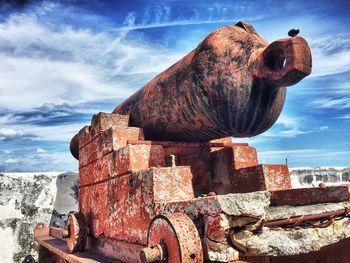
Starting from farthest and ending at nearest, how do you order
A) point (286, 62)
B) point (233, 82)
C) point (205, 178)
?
point (205, 178) → point (233, 82) → point (286, 62)

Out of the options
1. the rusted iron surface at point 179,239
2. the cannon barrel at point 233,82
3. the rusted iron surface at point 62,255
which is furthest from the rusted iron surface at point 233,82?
the rusted iron surface at point 62,255

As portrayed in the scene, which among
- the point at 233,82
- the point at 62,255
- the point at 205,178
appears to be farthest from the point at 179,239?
the point at 62,255

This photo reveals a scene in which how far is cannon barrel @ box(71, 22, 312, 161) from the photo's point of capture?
2221 millimetres

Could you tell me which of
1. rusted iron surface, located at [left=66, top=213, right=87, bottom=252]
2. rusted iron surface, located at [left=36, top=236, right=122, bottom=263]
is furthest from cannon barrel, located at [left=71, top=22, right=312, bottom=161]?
rusted iron surface, located at [left=66, top=213, right=87, bottom=252]

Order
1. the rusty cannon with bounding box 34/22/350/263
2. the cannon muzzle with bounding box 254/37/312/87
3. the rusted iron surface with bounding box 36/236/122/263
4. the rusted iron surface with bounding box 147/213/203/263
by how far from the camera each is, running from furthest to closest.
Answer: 1. the rusted iron surface with bounding box 36/236/122/263
2. the cannon muzzle with bounding box 254/37/312/87
3. the rusty cannon with bounding box 34/22/350/263
4. the rusted iron surface with bounding box 147/213/203/263

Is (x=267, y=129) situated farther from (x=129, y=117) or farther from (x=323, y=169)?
(x=323, y=169)

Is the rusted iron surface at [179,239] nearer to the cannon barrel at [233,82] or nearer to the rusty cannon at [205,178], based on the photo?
the rusty cannon at [205,178]

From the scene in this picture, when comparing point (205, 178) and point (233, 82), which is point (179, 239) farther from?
point (205, 178)

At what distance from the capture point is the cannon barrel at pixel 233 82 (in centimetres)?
222

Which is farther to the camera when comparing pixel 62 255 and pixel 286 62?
pixel 62 255

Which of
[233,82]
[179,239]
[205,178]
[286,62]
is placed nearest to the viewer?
[179,239]

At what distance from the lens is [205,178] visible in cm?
333

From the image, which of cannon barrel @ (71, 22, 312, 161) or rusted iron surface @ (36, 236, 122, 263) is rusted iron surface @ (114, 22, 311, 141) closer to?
cannon barrel @ (71, 22, 312, 161)

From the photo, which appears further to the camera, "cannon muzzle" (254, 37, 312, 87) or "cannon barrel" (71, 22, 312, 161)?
"cannon barrel" (71, 22, 312, 161)
